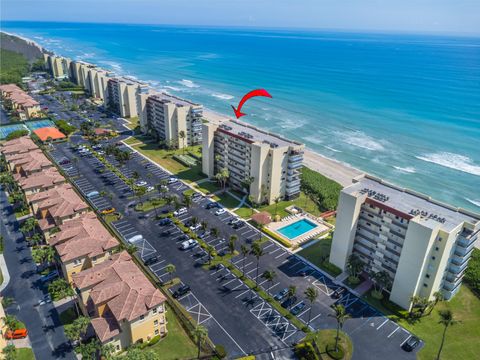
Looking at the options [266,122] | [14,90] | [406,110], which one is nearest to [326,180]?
[266,122]

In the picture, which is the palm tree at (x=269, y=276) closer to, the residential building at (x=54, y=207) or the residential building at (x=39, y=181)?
the residential building at (x=54, y=207)

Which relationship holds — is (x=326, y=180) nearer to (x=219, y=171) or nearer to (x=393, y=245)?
(x=219, y=171)

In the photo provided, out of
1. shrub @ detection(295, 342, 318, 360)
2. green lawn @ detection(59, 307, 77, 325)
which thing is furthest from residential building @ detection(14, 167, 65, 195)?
shrub @ detection(295, 342, 318, 360)

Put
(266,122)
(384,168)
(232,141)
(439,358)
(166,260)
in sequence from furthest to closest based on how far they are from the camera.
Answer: (266,122)
(384,168)
(232,141)
(166,260)
(439,358)

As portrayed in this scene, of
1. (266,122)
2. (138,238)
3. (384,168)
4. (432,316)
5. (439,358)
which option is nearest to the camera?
(439,358)

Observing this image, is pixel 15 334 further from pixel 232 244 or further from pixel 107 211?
pixel 232 244

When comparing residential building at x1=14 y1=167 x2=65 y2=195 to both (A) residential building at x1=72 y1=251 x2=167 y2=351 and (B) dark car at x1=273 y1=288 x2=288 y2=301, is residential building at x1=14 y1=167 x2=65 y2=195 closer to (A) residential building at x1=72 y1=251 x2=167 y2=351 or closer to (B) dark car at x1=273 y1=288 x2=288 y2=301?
(A) residential building at x1=72 y1=251 x2=167 y2=351
